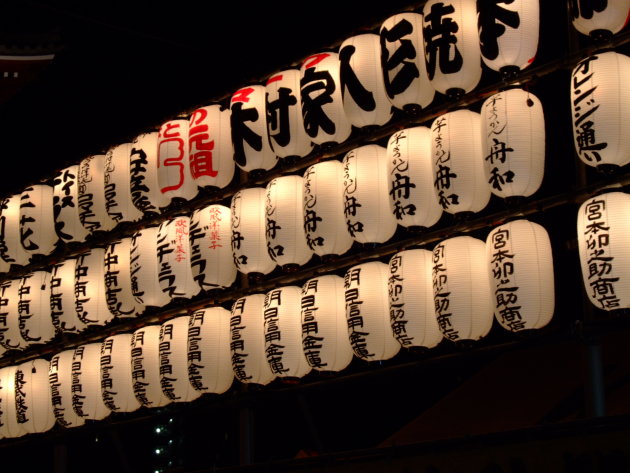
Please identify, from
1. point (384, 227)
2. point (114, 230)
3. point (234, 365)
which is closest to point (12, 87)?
point (114, 230)

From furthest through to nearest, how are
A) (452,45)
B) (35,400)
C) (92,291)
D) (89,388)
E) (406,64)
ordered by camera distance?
(35,400) → (92,291) → (89,388) → (406,64) → (452,45)

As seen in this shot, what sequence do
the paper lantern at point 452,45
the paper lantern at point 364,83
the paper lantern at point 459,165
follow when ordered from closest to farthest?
1. the paper lantern at point 459,165
2. the paper lantern at point 452,45
3. the paper lantern at point 364,83

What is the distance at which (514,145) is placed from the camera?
6590 millimetres

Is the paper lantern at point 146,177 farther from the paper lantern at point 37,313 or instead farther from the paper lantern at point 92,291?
the paper lantern at point 37,313

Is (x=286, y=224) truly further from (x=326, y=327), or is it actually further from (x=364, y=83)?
(x=364, y=83)

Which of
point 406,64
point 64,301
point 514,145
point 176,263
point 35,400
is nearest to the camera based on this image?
point 514,145

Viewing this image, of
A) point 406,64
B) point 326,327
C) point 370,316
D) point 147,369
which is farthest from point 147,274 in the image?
point 406,64

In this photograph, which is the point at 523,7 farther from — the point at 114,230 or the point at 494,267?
the point at 114,230

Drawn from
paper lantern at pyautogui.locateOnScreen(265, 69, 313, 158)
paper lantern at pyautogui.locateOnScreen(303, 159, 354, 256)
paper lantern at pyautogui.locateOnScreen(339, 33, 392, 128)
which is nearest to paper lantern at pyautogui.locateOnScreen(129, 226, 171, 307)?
paper lantern at pyautogui.locateOnScreen(265, 69, 313, 158)

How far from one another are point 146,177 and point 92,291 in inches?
59.3

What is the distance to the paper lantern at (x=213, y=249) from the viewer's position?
353 inches

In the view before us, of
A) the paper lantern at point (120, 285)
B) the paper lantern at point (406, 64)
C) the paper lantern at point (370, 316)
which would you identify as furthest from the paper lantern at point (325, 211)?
the paper lantern at point (120, 285)

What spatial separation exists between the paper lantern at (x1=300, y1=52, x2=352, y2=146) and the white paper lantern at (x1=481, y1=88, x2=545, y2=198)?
1.77m

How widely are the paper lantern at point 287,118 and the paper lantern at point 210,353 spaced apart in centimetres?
173
